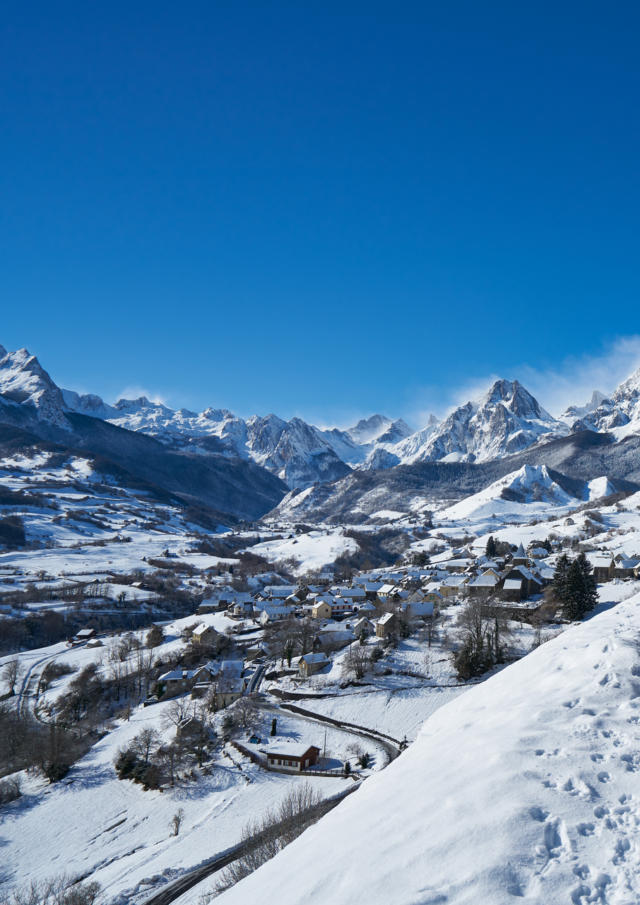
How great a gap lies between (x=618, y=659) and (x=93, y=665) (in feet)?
217

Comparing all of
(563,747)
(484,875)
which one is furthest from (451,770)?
(484,875)

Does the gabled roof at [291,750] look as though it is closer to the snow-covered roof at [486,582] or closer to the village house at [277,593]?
the snow-covered roof at [486,582]

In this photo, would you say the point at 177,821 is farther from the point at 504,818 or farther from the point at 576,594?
the point at 576,594

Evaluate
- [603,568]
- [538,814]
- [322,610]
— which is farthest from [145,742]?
[603,568]

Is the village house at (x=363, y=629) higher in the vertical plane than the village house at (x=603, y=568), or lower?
lower

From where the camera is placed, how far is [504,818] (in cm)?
825

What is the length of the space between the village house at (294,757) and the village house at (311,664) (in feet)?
52.2

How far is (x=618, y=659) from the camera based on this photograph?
44.4 ft

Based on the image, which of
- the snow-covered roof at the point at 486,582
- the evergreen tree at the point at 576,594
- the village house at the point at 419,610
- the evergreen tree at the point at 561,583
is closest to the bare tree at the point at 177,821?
the village house at the point at 419,610

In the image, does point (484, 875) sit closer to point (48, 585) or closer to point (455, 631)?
point (455, 631)

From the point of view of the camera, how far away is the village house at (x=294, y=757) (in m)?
34.8

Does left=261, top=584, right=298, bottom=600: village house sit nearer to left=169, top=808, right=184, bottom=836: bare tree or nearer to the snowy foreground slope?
left=169, top=808, right=184, bottom=836: bare tree

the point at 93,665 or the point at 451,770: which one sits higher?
the point at 451,770

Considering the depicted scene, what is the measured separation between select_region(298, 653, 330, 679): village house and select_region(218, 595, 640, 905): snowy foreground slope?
41.7m
